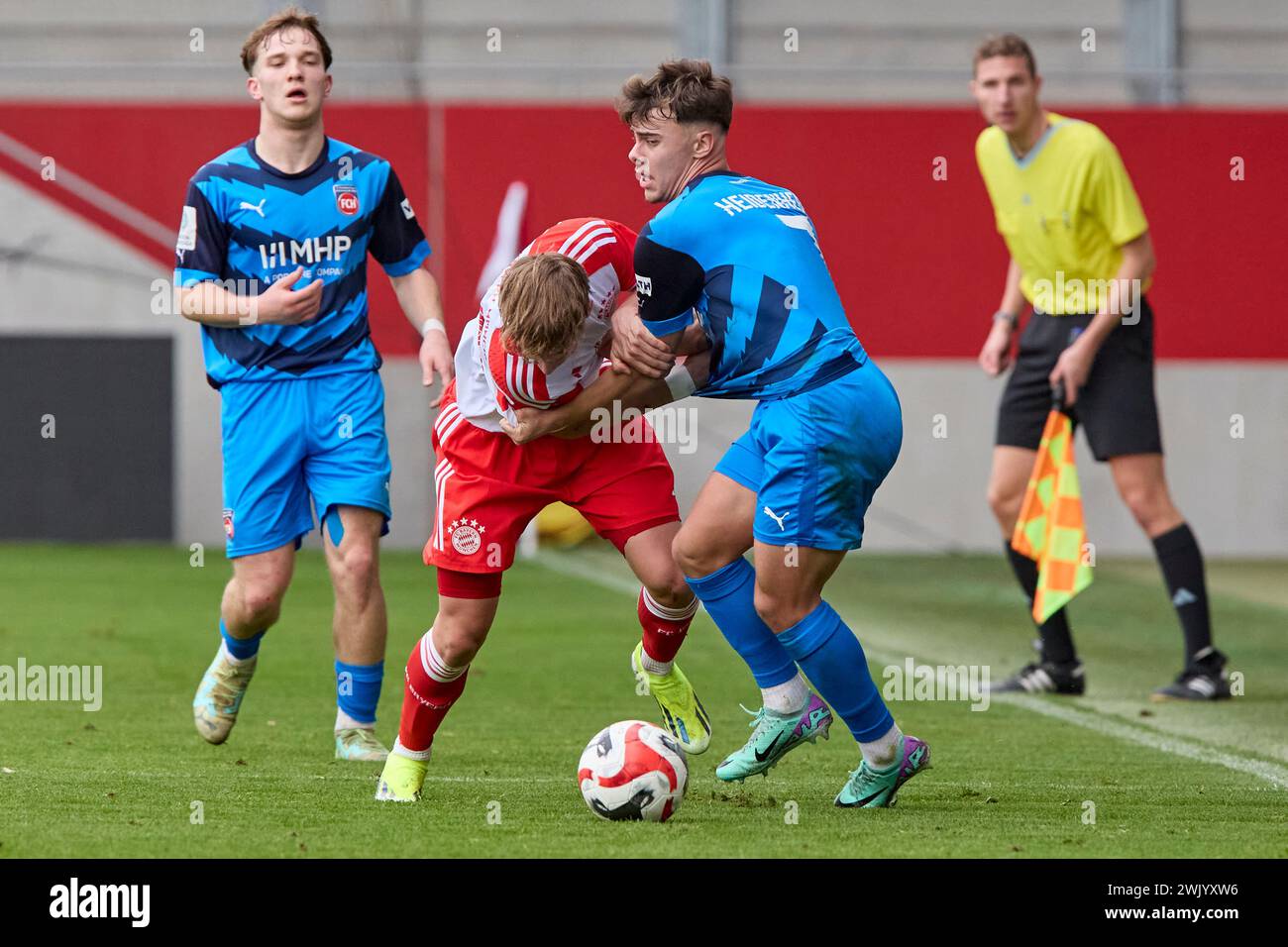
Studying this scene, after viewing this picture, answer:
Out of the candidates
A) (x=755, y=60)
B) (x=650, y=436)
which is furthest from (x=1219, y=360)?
(x=650, y=436)

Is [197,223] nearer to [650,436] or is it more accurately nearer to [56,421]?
[650,436]

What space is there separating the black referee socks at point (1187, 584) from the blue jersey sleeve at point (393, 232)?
2985mm

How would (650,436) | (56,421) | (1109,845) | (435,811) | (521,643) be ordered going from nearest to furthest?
(1109,845) < (435,811) < (650,436) < (521,643) < (56,421)

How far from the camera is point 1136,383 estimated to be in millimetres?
6742

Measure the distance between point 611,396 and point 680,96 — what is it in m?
0.70

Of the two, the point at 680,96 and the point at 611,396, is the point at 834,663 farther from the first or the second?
the point at 680,96

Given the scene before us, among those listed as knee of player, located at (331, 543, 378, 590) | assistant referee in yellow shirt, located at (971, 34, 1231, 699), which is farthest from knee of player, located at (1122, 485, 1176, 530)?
knee of player, located at (331, 543, 378, 590)

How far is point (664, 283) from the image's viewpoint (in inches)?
163

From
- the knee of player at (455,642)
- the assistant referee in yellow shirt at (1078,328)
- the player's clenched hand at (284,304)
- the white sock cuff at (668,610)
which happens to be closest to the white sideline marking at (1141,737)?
the assistant referee in yellow shirt at (1078,328)

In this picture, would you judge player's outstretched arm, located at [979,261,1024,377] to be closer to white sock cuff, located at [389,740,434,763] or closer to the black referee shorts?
the black referee shorts

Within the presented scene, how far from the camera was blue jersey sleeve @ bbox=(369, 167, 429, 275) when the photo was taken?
544 cm

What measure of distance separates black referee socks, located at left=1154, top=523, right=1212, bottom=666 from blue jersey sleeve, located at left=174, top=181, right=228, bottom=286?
3509 millimetres

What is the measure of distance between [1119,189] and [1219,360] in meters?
8.78

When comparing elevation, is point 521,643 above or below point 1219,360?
below
